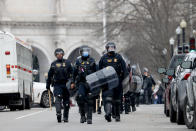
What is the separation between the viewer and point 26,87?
108 feet

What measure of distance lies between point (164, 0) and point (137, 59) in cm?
1250

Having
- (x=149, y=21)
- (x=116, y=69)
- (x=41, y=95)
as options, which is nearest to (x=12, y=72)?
(x=41, y=95)

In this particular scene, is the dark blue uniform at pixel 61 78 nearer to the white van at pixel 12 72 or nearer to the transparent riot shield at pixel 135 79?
the transparent riot shield at pixel 135 79

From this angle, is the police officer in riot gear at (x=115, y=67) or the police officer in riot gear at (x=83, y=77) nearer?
the police officer in riot gear at (x=83, y=77)

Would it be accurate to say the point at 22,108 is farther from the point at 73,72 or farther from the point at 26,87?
the point at 73,72

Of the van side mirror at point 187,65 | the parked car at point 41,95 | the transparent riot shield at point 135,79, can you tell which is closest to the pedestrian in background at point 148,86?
the parked car at point 41,95

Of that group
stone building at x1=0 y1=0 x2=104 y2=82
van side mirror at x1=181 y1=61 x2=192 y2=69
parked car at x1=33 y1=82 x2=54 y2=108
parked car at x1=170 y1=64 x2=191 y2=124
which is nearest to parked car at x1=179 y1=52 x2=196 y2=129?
van side mirror at x1=181 y1=61 x2=192 y2=69

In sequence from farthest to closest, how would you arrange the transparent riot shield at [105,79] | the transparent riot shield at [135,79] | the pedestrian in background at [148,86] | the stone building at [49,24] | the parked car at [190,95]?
the stone building at [49,24], the pedestrian in background at [148,86], the transparent riot shield at [135,79], the transparent riot shield at [105,79], the parked car at [190,95]

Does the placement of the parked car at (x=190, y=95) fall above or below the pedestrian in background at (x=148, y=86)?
below

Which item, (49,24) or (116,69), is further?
(49,24)

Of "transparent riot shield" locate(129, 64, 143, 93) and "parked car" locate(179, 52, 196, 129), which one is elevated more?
"transparent riot shield" locate(129, 64, 143, 93)

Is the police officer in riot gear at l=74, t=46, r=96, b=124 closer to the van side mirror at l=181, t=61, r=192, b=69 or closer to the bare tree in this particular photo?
the van side mirror at l=181, t=61, r=192, b=69

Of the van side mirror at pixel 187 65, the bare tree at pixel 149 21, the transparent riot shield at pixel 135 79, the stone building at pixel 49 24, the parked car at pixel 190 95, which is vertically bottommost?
the parked car at pixel 190 95

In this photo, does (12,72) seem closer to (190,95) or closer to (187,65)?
(187,65)
